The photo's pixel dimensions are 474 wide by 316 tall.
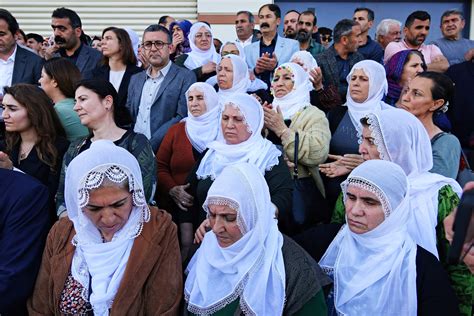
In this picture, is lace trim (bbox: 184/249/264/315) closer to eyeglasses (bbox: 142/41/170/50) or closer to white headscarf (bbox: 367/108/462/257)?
white headscarf (bbox: 367/108/462/257)

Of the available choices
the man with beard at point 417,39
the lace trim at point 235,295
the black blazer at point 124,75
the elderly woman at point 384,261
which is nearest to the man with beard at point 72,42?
the black blazer at point 124,75

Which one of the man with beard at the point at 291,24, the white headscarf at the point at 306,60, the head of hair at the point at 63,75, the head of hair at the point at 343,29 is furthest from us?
the man with beard at the point at 291,24

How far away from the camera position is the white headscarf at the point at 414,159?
9.53 feet

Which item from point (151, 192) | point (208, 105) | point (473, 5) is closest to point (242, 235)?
point (151, 192)

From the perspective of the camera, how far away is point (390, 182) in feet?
8.47

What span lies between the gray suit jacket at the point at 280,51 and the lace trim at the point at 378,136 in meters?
2.98

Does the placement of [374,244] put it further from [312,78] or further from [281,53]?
[281,53]

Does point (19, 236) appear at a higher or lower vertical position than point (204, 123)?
lower

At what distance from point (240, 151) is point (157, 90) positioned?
4.55 ft

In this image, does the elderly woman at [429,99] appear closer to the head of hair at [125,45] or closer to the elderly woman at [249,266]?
the elderly woman at [249,266]

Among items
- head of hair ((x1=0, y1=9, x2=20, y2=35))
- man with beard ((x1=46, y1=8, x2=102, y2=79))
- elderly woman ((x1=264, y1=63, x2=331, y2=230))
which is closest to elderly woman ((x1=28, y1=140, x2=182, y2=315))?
elderly woman ((x1=264, y1=63, x2=331, y2=230))

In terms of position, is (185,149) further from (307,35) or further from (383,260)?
(307,35)

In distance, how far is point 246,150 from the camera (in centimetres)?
362

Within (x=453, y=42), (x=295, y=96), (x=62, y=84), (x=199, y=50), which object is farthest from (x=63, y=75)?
(x=453, y=42)
